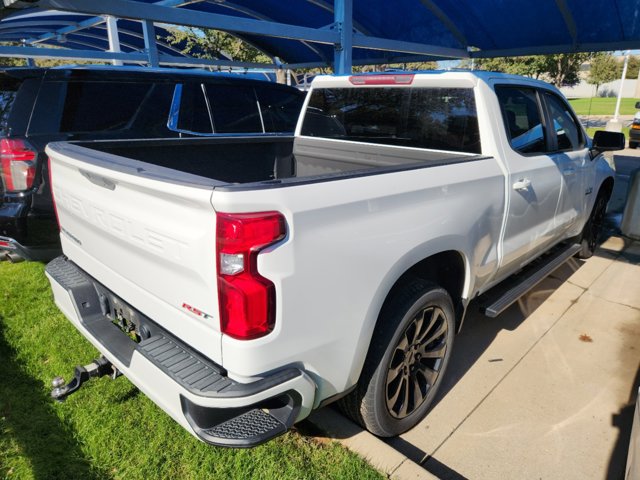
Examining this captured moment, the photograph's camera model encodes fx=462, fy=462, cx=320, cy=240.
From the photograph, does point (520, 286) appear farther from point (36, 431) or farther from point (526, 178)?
point (36, 431)

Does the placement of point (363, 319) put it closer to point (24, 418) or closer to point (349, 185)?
point (349, 185)

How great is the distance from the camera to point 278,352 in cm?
176

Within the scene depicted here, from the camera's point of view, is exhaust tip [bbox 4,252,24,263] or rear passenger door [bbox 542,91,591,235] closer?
rear passenger door [bbox 542,91,591,235]

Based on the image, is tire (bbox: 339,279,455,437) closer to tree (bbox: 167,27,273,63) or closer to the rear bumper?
the rear bumper

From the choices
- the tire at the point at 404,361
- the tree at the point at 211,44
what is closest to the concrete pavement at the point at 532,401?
the tire at the point at 404,361

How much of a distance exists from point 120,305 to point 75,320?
37 centimetres

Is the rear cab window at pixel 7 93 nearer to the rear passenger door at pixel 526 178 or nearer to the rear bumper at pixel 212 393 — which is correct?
the rear bumper at pixel 212 393

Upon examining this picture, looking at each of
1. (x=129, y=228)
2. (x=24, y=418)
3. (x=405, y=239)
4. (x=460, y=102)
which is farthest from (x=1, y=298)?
(x=460, y=102)

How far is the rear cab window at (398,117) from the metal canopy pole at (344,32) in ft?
13.3

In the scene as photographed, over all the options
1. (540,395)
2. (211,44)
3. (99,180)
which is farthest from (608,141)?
(211,44)

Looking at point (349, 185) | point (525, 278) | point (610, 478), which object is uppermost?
point (349, 185)

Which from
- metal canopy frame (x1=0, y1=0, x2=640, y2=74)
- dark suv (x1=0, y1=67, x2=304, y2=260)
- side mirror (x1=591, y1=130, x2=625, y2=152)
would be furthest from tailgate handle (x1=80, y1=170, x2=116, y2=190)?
side mirror (x1=591, y1=130, x2=625, y2=152)

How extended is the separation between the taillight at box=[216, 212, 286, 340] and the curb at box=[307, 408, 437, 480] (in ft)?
3.63

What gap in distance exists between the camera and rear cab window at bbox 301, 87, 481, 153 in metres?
2.96
